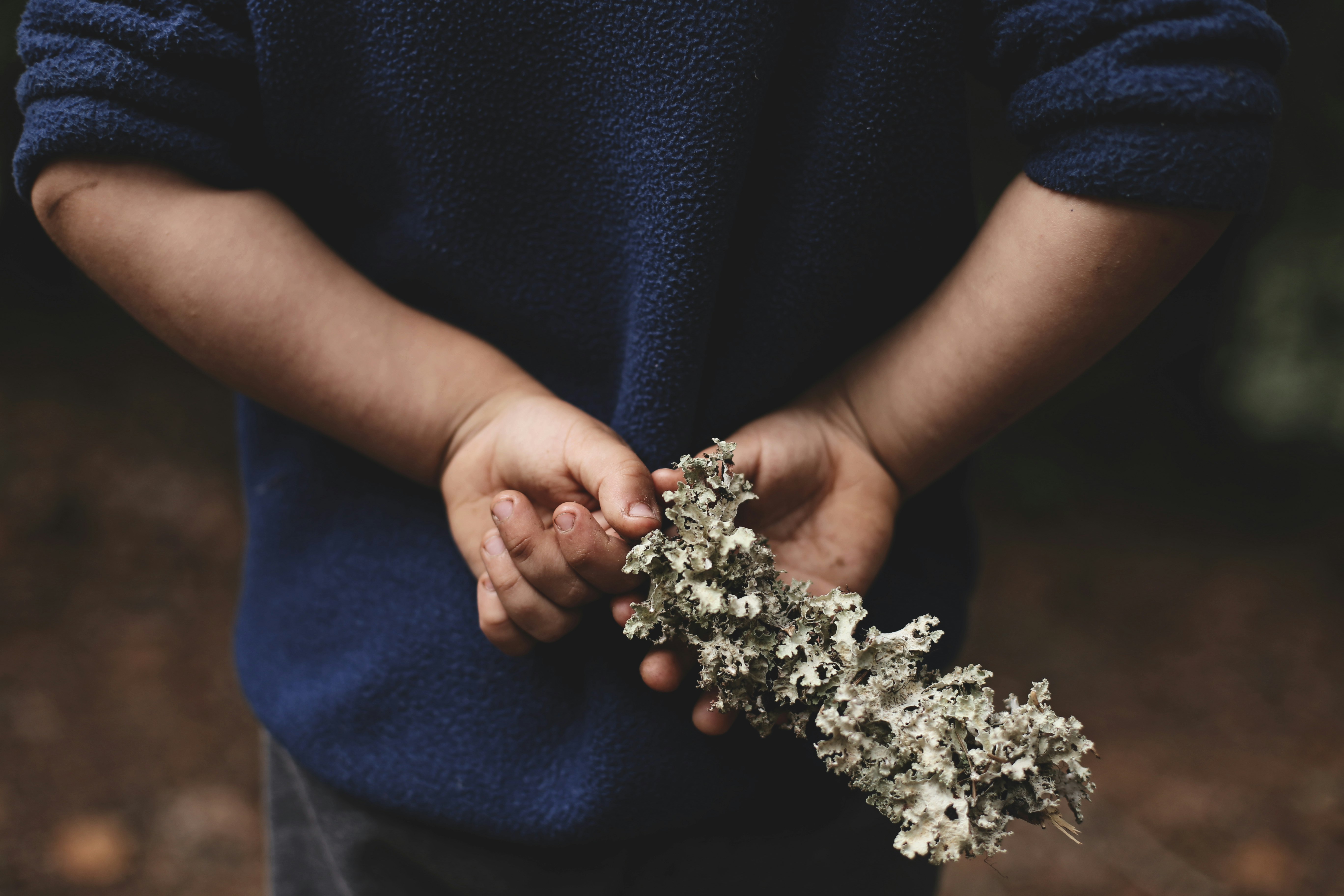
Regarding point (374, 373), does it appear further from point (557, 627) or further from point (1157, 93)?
point (1157, 93)

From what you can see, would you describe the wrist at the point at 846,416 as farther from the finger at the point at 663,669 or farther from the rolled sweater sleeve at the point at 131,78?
the rolled sweater sleeve at the point at 131,78

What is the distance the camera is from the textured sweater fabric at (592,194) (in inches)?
28.8

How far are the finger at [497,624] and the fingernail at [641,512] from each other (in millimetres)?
171

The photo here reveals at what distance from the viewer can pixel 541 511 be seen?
0.85m

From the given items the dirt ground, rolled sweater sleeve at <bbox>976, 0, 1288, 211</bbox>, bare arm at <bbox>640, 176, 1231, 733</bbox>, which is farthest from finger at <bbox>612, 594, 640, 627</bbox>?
the dirt ground

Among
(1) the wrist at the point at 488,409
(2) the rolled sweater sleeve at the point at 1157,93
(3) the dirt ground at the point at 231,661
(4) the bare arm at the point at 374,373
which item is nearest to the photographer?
(2) the rolled sweater sleeve at the point at 1157,93

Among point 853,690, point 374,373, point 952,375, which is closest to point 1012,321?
point 952,375

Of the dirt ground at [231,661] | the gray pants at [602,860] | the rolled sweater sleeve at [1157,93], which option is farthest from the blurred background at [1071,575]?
the rolled sweater sleeve at [1157,93]

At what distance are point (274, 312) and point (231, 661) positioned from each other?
2.09m

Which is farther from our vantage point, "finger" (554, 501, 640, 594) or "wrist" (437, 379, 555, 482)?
"wrist" (437, 379, 555, 482)

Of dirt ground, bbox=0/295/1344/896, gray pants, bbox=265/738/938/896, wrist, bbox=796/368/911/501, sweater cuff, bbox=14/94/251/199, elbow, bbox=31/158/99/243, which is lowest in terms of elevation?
dirt ground, bbox=0/295/1344/896

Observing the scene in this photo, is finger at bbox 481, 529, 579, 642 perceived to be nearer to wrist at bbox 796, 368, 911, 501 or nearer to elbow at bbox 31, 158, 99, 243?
wrist at bbox 796, 368, 911, 501

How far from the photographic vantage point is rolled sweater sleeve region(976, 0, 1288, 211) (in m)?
0.68

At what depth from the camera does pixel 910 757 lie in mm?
745
